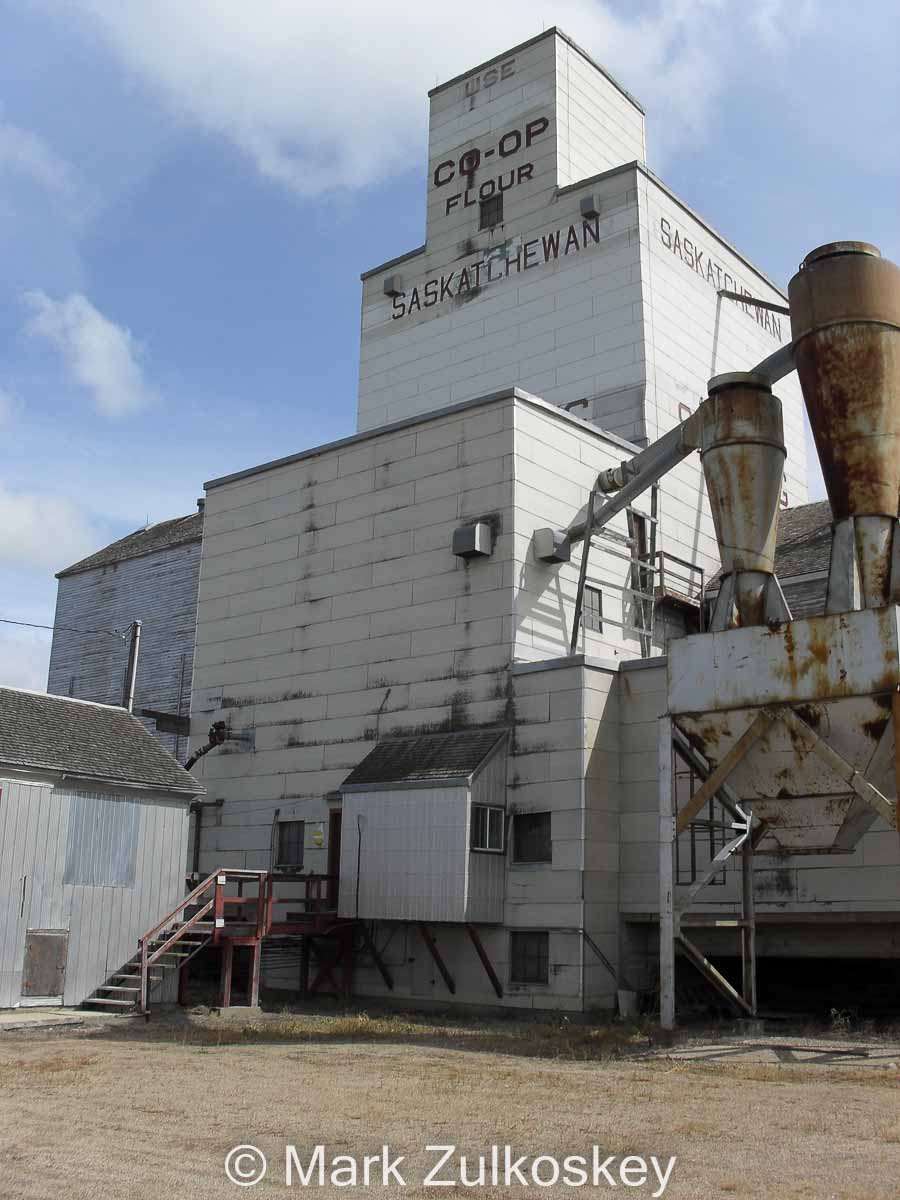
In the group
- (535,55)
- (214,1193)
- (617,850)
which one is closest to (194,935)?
(617,850)

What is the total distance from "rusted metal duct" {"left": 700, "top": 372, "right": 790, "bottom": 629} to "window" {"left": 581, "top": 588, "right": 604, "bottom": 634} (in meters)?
7.04

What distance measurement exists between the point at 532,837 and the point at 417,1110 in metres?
12.4

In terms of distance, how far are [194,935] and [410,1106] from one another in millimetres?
14626

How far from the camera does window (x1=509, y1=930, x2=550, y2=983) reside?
2425 centimetres

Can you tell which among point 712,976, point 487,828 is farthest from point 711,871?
point 487,828

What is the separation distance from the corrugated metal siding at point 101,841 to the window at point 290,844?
508cm

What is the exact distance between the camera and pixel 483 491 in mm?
27422

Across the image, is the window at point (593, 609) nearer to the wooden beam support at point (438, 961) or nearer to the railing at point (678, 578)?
the railing at point (678, 578)

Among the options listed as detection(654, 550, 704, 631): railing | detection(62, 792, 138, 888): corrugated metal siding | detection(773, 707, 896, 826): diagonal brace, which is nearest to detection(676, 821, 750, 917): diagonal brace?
detection(773, 707, 896, 826): diagonal brace

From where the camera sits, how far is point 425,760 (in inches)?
1020

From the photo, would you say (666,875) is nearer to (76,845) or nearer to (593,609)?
(593,609)

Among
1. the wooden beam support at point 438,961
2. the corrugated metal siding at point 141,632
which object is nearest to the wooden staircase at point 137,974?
the wooden beam support at point 438,961

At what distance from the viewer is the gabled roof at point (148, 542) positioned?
41.8 meters

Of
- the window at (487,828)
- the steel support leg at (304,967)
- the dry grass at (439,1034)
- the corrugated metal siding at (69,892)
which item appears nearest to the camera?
the dry grass at (439,1034)
